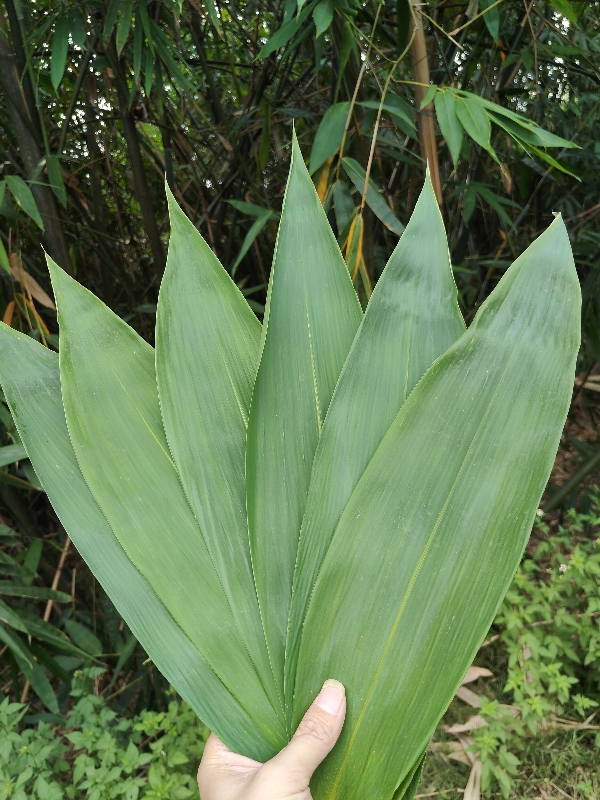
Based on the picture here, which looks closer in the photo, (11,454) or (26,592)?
(11,454)

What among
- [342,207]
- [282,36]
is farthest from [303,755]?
[282,36]

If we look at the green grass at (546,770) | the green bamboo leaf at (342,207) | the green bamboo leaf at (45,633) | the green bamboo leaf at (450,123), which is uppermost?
the green bamboo leaf at (450,123)

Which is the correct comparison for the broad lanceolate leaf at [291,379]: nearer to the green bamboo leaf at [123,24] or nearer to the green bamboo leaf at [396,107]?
the green bamboo leaf at [396,107]

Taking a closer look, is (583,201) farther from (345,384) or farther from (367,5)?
(345,384)

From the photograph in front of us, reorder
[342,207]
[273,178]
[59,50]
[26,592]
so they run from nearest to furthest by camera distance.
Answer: [342,207] < [59,50] < [26,592] < [273,178]

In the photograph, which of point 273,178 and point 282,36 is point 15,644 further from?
point 273,178

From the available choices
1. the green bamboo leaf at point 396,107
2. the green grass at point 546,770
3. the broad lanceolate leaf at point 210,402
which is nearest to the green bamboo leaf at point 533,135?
the green bamboo leaf at point 396,107

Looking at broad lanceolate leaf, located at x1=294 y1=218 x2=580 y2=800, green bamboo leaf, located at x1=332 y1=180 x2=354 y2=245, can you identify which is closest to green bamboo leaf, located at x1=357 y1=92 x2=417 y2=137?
green bamboo leaf, located at x1=332 y1=180 x2=354 y2=245
